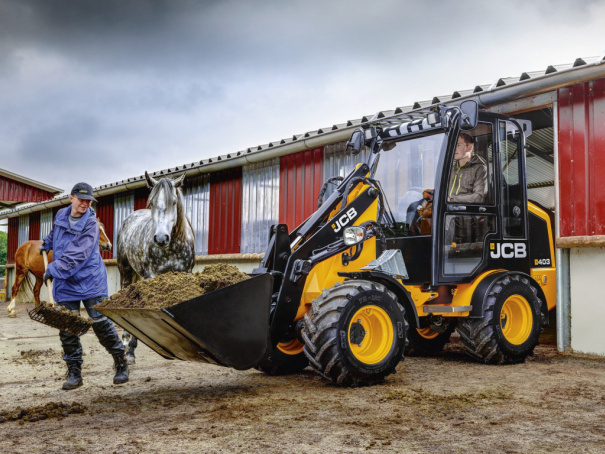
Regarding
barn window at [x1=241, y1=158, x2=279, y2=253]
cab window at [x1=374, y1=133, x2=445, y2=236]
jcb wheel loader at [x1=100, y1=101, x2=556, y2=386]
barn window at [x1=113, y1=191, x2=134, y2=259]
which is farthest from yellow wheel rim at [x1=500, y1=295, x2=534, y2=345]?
barn window at [x1=113, y1=191, x2=134, y2=259]

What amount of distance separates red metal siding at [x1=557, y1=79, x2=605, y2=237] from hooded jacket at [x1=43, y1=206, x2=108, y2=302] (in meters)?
5.42

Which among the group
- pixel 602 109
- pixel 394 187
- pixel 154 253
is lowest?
pixel 154 253

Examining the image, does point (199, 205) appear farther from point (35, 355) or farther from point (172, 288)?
point (172, 288)

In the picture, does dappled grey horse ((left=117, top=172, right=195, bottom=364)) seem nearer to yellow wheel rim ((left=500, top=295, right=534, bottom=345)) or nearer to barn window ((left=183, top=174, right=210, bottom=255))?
yellow wheel rim ((left=500, top=295, right=534, bottom=345))

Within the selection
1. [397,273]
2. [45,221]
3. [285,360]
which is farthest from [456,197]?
[45,221]

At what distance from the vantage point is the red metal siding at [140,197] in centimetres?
1631

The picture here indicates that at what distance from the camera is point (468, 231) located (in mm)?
6430

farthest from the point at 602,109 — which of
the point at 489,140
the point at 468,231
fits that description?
the point at 468,231

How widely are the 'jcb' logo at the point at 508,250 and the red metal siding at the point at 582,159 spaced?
77cm

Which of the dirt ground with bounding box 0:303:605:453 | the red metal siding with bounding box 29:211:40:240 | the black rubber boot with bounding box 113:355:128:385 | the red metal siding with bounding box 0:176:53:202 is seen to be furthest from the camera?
the red metal siding with bounding box 29:211:40:240

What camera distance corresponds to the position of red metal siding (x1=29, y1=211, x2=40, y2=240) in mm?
22141

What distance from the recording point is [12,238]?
78.9 feet

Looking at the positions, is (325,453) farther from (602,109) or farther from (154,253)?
(602,109)

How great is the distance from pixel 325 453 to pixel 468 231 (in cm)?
377
